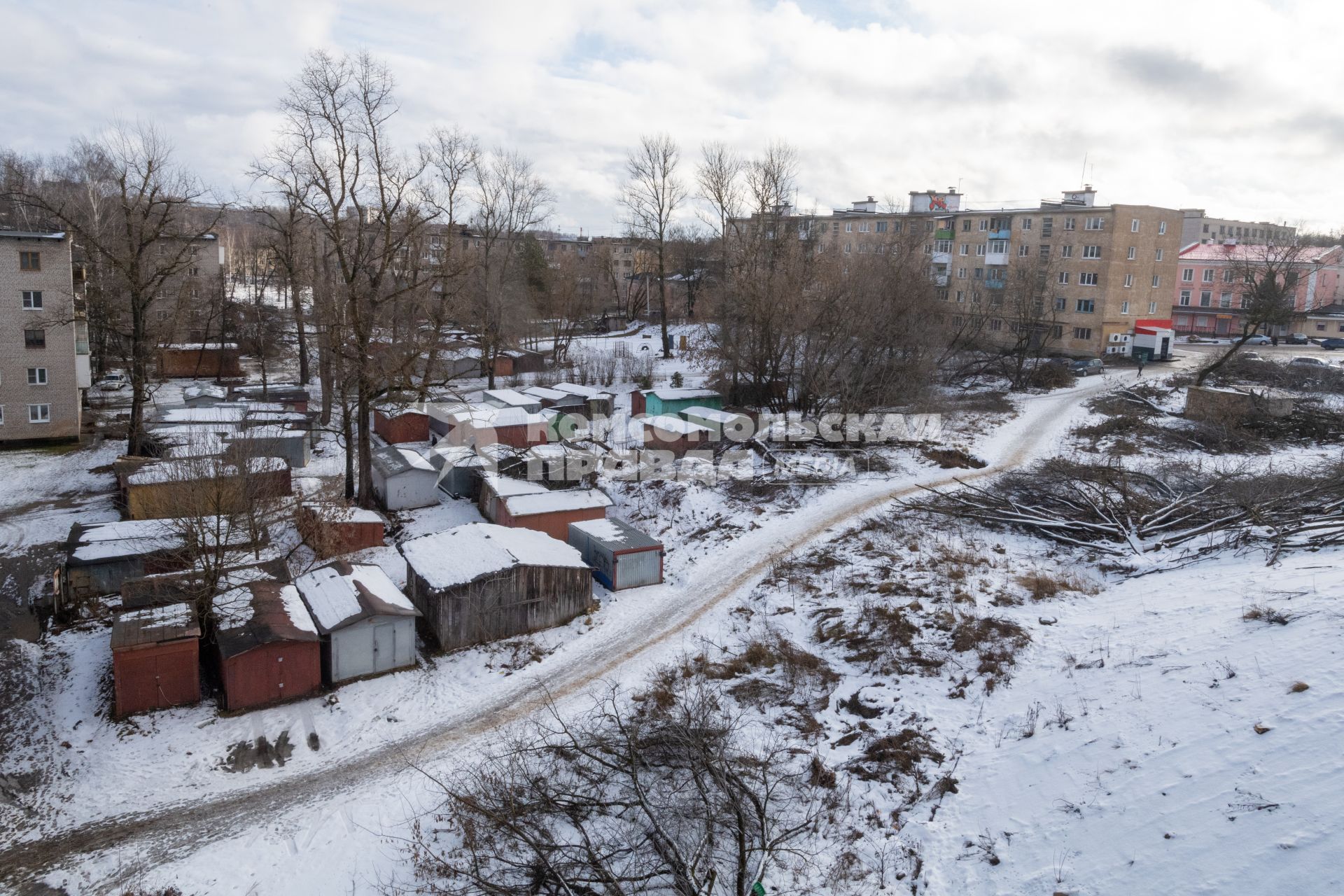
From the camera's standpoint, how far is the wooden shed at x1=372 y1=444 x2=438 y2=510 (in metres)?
25.8

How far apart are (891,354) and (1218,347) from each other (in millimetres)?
35842

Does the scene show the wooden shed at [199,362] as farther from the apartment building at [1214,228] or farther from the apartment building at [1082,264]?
the apartment building at [1214,228]

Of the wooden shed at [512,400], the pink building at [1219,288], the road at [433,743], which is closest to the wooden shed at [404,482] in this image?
the wooden shed at [512,400]

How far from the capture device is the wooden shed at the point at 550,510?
22.4m

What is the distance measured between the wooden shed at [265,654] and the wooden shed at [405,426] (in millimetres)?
17885

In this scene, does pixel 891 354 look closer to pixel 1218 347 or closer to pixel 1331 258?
pixel 1218 347

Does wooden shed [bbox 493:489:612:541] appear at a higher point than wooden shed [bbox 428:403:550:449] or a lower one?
lower

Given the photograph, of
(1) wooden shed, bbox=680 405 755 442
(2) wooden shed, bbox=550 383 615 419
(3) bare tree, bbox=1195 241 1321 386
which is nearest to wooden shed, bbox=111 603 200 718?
(1) wooden shed, bbox=680 405 755 442

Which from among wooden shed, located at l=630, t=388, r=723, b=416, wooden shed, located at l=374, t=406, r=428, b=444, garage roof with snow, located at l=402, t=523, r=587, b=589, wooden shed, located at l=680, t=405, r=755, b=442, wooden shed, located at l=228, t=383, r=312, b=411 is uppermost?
wooden shed, located at l=630, t=388, r=723, b=416

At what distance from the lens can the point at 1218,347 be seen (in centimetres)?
5541

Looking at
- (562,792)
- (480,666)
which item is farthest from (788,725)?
(480,666)

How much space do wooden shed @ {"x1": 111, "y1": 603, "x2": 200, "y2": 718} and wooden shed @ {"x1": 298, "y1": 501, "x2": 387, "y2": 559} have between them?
6.21 meters

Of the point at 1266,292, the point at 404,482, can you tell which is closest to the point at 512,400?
the point at 404,482

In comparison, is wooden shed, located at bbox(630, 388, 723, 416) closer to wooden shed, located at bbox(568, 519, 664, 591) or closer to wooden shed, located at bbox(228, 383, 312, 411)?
wooden shed, located at bbox(568, 519, 664, 591)
